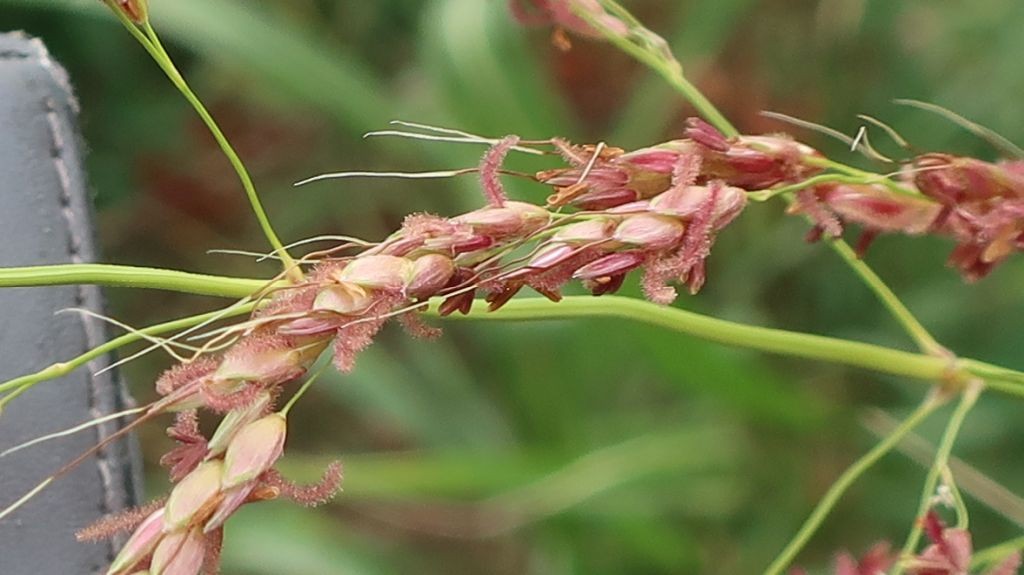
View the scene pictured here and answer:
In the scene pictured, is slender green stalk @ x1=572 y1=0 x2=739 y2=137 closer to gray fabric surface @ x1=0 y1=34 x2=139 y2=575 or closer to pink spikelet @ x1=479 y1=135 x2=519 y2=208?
pink spikelet @ x1=479 y1=135 x2=519 y2=208

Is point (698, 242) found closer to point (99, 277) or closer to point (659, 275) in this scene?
point (659, 275)

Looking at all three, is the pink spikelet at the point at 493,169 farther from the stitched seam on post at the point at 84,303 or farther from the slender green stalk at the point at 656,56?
the stitched seam on post at the point at 84,303

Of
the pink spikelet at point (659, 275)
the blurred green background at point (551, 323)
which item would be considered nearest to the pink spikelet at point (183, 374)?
the pink spikelet at point (659, 275)

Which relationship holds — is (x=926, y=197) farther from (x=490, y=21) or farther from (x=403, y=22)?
(x=403, y=22)

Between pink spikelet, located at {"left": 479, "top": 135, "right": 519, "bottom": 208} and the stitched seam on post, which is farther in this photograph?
the stitched seam on post

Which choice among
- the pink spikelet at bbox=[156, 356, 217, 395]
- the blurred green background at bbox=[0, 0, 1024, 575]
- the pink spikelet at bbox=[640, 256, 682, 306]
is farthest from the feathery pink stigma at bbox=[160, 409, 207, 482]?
the blurred green background at bbox=[0, 0, 1024, 575]

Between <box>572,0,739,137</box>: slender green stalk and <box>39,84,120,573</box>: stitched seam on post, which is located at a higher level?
<box>572,0,739,137</box>: slender green stalk
